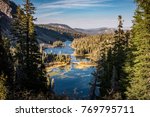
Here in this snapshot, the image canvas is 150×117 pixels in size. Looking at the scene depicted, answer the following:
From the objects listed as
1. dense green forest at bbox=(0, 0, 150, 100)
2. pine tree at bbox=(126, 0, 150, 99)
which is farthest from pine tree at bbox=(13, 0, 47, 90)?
pine tree at bbox=(126, 0, 150, 99)

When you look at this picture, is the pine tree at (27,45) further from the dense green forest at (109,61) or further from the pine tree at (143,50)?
the pine tree at (143,50)

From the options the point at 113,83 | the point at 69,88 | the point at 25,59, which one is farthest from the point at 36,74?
the point at 69,88

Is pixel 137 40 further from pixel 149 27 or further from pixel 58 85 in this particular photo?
pixel 58 85

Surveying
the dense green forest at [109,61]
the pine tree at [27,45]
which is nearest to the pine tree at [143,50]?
the dense green forest at [109,61]

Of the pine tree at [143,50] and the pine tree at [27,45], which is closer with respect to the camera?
the pine tree at [143,50]

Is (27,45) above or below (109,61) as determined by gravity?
above

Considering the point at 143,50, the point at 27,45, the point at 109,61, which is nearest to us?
the point at 143,50

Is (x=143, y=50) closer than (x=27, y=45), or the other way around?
(x=143, y=50)

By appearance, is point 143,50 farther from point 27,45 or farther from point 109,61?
point 109,61

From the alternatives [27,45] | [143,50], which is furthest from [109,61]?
[143,50]

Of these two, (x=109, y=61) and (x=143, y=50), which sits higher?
(x=143, y=50)

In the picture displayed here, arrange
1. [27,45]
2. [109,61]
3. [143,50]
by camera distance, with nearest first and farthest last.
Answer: [143,50] < [27,45] < [109,61]

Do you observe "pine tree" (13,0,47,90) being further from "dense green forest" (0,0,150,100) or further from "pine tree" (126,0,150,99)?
"pine tree" (126,0,150,99)
